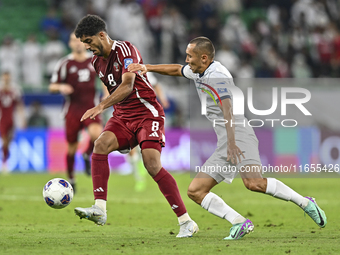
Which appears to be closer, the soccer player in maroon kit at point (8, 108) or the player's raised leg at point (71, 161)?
the player's raised leg at point (71, 161)

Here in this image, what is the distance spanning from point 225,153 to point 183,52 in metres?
12.2

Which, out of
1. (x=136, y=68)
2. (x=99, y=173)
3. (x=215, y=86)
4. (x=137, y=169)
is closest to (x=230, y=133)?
(x=215, y=86)

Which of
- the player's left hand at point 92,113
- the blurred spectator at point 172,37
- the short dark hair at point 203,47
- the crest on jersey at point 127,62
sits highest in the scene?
the blurred spectator at point 172,37

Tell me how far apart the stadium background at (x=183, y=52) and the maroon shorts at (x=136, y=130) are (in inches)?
352

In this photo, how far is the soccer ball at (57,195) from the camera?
6145 millimetres

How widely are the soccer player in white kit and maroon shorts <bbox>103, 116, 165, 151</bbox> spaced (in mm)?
533

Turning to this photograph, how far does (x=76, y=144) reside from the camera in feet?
34.1

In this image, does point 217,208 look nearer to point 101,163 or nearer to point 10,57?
point 101,163

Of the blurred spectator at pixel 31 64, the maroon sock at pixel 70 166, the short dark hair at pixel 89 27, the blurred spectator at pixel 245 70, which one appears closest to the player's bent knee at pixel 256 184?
the short dark hair at pixel 89 27

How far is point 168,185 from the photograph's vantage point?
591 centimetres

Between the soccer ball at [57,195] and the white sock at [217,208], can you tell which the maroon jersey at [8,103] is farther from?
the white sock at [217,208]

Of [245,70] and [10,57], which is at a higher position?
[10,57]

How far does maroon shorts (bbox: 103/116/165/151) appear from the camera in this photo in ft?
19.6

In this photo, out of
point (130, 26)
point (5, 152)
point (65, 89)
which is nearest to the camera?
point (65, 89)
